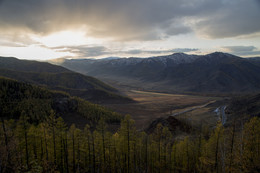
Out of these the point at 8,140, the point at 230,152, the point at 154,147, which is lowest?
the point at 154,147

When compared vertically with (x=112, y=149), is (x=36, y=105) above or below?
above

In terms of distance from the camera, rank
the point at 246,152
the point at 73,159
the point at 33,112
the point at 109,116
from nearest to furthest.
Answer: the point at 246,152 < the point at 73,159 < the point at 33,112 < the point at 109,116

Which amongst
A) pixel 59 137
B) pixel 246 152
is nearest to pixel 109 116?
pixel 59 137

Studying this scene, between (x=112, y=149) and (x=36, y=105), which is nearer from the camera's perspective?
(x=112, y=149)

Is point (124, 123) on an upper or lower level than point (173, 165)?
upper

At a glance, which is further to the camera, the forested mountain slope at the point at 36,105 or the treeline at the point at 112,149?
the forested mountain slope at the point at 36,105

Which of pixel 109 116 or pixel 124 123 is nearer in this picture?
pixel 124 123

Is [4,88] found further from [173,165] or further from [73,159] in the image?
[173,165]

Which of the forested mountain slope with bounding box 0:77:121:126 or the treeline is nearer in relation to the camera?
the treeline
